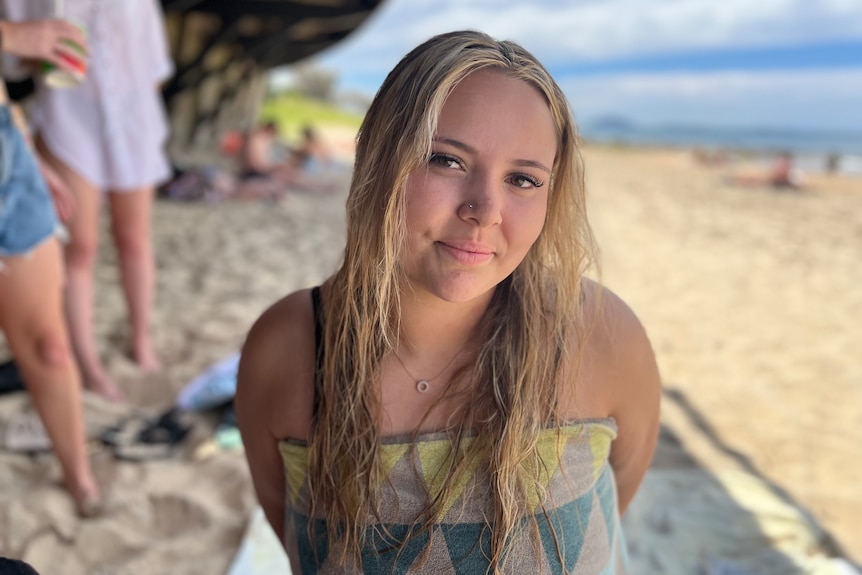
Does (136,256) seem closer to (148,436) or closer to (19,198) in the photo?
(148,436)

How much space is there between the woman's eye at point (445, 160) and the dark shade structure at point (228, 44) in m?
5.71

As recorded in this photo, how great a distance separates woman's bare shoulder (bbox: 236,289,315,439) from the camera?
1.01 metres

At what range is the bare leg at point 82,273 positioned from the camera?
224cm

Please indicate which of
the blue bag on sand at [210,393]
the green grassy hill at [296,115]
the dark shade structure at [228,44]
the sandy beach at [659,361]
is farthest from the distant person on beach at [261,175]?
the green grassy hill at [296,115]

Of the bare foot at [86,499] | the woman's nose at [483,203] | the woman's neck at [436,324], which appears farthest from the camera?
the bare foot at [86,499]

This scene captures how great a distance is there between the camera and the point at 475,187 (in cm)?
86

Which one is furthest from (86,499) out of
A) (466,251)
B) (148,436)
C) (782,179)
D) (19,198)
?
(782,179)

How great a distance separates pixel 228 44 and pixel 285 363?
9.91 metres

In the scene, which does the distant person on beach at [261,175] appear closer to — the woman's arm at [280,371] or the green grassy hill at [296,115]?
the woman's arm at [280,371]

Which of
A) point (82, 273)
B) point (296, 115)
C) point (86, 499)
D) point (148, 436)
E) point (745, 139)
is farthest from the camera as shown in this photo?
point (745, 139)

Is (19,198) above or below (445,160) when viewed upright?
below

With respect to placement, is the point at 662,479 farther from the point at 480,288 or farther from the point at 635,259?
the point at 635,259

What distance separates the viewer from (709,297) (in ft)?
16.4

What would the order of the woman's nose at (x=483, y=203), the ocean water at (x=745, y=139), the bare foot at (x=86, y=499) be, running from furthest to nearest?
1. the ocean water at (x=745, y=139)
2. the bare foot at (x=86, y=499)
3. the woman's nose at (x=483, y=203)
